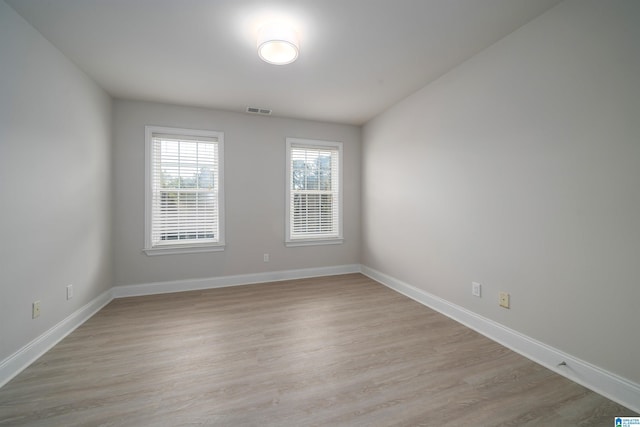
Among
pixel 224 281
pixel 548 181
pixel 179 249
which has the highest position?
pixel 548 181

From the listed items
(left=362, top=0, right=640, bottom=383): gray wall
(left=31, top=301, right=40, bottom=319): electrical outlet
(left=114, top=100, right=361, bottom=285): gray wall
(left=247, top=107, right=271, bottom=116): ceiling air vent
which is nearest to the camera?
(left=362, top=0, right=640, bottom=383): gray wall

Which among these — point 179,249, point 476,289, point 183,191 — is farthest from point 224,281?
point 476,289

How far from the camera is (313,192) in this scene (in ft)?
14.3

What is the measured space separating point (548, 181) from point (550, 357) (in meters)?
1.29

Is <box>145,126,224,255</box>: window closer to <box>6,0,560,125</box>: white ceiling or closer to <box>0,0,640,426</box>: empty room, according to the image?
<box>0,0,640,426</box>: empty room

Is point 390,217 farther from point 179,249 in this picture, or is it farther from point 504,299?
point 179,249

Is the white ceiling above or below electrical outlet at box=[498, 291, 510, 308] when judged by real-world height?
above

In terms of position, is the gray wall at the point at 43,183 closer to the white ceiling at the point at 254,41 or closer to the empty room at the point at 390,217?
the empty room at the point at 390,217

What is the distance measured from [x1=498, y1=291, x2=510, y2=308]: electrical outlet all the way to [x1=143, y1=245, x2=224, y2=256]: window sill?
3376 millimetres

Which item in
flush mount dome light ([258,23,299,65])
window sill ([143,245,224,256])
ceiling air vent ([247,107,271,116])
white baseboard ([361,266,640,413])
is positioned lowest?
white baseboard ([361,266,640,413])

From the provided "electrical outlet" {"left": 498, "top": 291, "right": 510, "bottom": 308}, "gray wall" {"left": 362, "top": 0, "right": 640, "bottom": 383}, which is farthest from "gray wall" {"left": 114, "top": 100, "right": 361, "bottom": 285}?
"electrical outlet" {"left": 498, "top": 291, "right": 510, "bottom": 308}

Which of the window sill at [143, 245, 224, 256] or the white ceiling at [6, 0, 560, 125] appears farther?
the window sill at [143, 245, 224, 256]

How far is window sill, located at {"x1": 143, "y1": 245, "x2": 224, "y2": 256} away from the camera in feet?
11.5

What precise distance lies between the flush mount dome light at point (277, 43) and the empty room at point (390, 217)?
0.02 meters
